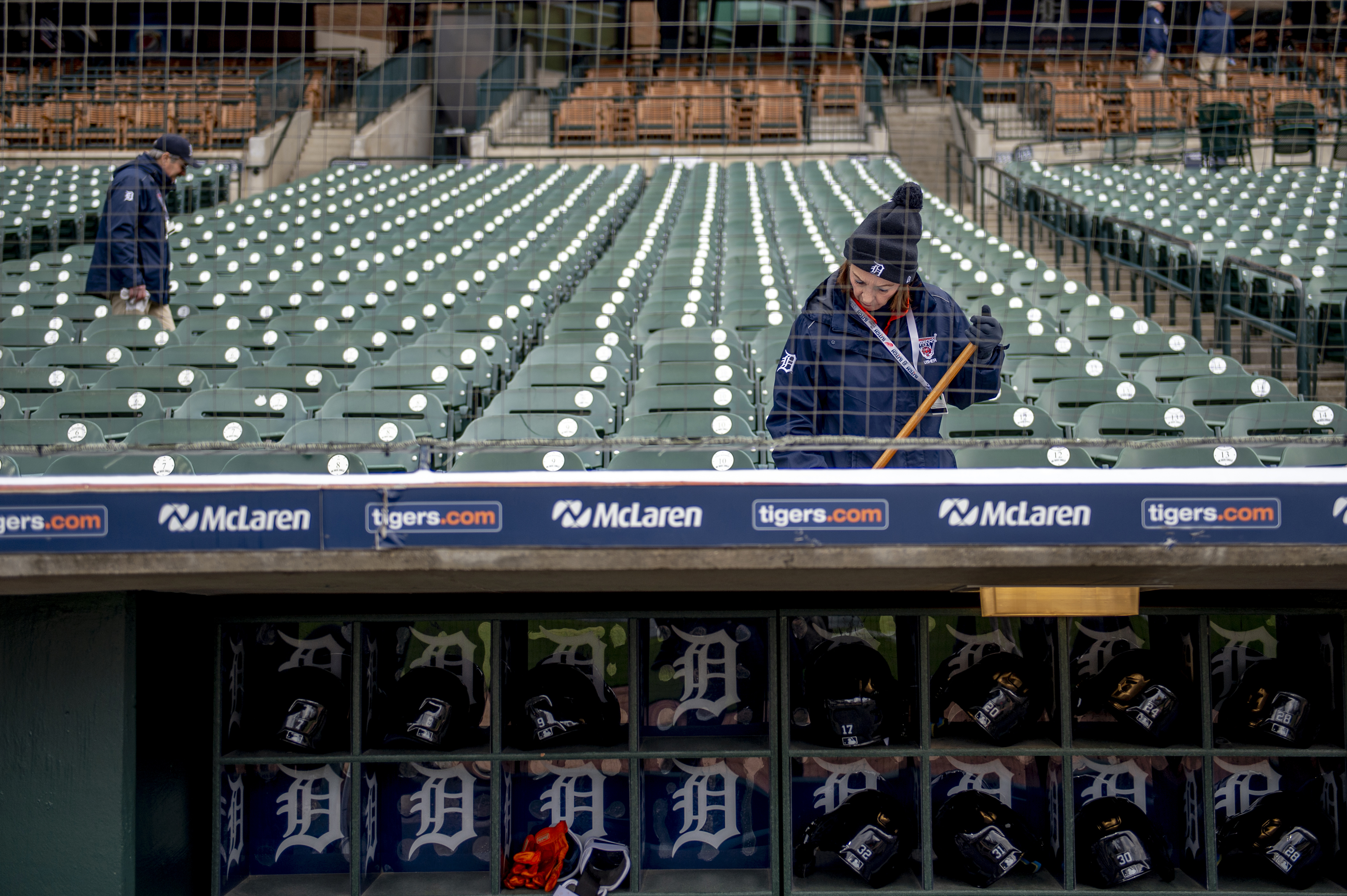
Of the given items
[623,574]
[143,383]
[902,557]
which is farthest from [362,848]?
[143,383]

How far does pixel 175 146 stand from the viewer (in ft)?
19.0

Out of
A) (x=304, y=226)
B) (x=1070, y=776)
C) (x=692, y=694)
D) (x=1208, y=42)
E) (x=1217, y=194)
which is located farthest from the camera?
(x=1208, y=42)

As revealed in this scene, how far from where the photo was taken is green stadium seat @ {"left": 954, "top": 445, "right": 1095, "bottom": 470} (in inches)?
154

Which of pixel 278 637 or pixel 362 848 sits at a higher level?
pixel 278 637

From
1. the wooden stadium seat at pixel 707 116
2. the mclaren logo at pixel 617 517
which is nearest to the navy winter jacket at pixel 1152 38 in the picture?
the wooden stadium seat at pixel 707 116

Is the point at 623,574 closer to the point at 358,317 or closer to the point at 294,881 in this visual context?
the point at 294,881

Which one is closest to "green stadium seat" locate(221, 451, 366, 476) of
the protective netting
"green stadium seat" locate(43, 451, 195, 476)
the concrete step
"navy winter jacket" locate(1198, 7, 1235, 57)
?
the protective netting

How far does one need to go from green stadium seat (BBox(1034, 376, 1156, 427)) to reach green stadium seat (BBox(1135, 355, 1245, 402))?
544mm

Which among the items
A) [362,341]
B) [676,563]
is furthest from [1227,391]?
[362,341]

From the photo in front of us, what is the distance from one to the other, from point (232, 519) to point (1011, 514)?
1.97m

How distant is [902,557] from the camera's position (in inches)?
102

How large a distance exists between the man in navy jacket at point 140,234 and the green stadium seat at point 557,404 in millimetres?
2291

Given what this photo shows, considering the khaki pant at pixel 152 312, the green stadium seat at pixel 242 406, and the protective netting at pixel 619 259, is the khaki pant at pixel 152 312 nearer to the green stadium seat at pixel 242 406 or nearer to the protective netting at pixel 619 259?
the protective netting at pixel 619 259

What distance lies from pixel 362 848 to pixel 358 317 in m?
4.47
